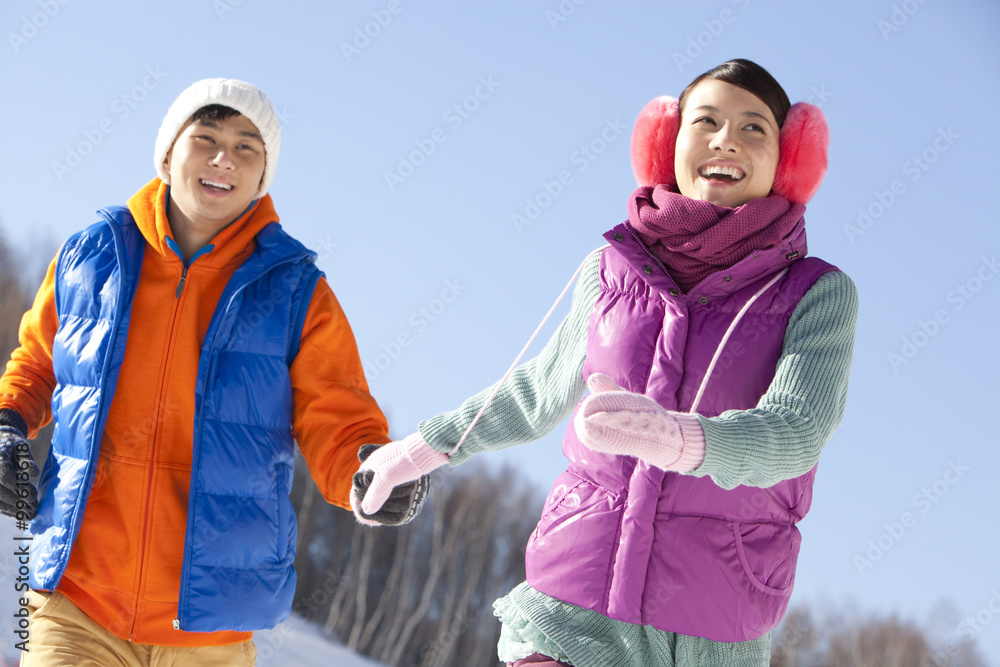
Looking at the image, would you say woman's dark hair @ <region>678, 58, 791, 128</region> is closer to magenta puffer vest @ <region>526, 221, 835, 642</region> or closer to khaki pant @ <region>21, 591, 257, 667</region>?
magenta puffer vest @ <region>526, 221, 835, 642</region>

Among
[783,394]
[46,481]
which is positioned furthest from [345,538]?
[783,394]

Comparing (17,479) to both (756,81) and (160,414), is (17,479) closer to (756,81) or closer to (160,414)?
(160,414)

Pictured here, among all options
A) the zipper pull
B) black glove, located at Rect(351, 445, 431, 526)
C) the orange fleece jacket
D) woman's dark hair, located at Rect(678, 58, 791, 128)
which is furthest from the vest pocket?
the zipper pull

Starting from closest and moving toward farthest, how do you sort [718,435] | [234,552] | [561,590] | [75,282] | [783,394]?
1. [718,435]
2. [783,394]
3. [561,590]
4. [234,552]
5. [75,282]

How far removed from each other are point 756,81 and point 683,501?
1035 mm

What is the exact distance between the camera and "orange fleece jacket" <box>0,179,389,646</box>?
254 cm

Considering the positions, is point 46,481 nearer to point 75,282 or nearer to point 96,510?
point 96,510

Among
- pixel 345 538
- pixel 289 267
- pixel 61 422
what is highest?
pixel 289 267

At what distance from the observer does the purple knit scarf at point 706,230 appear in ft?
6.83

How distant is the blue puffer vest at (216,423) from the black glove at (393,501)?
292 millimetres

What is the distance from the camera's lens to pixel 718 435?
1.72 meters

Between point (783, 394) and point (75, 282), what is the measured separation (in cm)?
202

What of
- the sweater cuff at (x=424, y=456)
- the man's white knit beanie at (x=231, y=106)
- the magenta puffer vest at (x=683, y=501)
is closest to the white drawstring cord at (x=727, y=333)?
the magenta puffer vest at (x=683, y=501)

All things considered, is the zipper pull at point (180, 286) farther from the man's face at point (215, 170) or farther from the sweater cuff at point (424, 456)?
the sweater cuff at point (424, 456)
